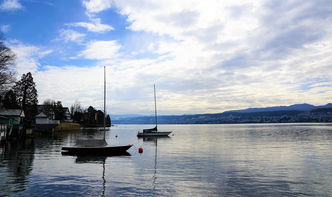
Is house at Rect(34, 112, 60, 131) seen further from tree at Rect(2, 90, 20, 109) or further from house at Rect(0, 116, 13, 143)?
house at Rect(0, 116, 13, 143)

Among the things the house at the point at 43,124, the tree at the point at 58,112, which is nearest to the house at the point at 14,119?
the house at the point at 43,124

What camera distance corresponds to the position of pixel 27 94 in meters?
87.1

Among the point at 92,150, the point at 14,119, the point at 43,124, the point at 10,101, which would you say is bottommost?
the point at 92,150

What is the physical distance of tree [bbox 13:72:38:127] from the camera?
84812mm

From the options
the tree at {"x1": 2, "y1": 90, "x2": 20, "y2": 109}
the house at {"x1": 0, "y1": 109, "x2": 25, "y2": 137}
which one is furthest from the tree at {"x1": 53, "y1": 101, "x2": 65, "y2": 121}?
the house at {"x1": 0, "y1": 109, "x2": 25, "y2": 137}

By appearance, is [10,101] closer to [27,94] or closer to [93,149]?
[27,94]

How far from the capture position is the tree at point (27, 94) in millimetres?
84812

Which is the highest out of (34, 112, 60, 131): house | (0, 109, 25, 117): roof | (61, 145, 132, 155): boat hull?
(0, 109, 25, 117): roof

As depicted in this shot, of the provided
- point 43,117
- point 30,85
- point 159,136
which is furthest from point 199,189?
point 43,117

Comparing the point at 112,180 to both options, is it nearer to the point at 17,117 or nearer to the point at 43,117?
the point at 17,117

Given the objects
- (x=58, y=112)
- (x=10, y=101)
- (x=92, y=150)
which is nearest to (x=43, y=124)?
(x=10, y=101)

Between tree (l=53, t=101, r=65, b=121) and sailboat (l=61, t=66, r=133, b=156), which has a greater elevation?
tree (l=53, t=101, r=65, b=121)

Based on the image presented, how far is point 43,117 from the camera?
10219cm

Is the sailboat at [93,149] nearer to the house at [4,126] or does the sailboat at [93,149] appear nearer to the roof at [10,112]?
the house at [4,126]
